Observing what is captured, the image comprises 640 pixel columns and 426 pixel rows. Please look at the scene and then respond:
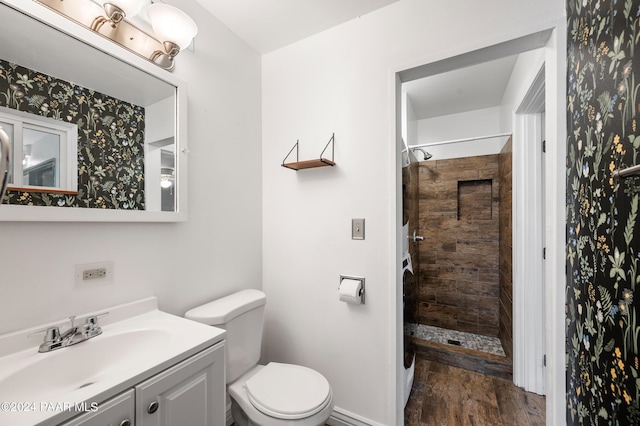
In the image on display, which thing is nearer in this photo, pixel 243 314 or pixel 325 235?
pixel 243 314

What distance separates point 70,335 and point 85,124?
0.80 meters

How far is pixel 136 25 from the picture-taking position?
122 centimetres

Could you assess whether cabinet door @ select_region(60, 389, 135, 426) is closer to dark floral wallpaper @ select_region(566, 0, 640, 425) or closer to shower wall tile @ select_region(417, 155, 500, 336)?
dark floral wallpaper @ select_region(566, 0, 640, 425)

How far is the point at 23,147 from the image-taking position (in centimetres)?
91

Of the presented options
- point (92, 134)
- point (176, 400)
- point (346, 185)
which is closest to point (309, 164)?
point (346, 185)

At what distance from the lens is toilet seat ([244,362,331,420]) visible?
1.17 meters

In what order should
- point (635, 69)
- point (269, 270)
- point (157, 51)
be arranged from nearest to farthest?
point (635, 69)
point (157, 51)
point (269, 270)

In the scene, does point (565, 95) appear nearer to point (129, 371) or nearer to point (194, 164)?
point (194, 164)

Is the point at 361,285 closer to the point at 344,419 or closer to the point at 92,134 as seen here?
the point at 344,419

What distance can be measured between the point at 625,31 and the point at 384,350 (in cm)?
158

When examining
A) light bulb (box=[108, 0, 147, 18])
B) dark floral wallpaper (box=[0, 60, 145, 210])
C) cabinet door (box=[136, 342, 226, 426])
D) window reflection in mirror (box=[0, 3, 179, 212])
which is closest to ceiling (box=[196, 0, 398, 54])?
light bulb (box=[108, 0, 147, 18])

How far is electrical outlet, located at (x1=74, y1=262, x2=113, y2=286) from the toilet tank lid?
0.39 metres

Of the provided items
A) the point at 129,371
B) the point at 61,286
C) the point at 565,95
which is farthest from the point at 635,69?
the point at 61,286

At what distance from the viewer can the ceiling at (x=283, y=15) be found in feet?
4.89
